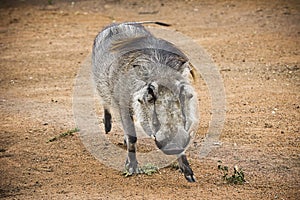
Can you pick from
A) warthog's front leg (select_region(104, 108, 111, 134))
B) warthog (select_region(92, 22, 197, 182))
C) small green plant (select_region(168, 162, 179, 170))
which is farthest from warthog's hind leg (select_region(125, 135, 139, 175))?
warthog's front leg (select_region(104, 108, 111, 134))

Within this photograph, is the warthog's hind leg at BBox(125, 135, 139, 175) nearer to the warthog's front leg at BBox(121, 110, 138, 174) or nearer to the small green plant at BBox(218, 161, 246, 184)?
the warthog's front leg at BBox(121, 110, 138, 174)

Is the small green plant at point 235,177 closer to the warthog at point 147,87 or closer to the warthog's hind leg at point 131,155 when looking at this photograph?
the warthog at point 147,87

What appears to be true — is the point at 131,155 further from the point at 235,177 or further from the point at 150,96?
the point at 150,96

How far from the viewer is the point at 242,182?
387cm

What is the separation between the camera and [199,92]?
20.2 feet

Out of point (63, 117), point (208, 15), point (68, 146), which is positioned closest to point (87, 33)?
point (208, 15)

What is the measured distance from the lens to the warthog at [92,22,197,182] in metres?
3.21

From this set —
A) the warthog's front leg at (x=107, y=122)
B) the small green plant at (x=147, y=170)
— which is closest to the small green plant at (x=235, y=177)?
the small green plant at (x=147, y=170)

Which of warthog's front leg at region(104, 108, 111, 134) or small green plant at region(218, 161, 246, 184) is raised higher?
small green plant at region(218, 161, 246, 184)

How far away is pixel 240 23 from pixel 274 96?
3.86 meters

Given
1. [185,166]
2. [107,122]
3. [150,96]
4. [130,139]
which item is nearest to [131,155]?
[130,139]

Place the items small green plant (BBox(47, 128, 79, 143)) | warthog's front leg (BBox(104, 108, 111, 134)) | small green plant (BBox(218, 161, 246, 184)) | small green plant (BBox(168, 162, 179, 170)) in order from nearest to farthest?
small green plant (BBox(218, 161, 246, 184)) → small green plant (BBox(168, 162, 179, 170)) → small green plant (BBox(47, 128, 79, 143)) → warthog's front leg (BBox(104, 108, 111, 134))

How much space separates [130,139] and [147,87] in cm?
94

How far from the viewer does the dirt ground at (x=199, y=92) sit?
3.92 m
